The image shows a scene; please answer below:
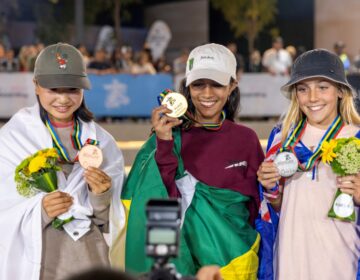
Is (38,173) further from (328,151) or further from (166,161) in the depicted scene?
(328,151)

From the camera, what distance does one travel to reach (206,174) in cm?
453

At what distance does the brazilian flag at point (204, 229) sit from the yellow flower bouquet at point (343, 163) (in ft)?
1.63

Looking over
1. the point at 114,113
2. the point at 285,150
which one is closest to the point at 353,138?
the point at 285,150

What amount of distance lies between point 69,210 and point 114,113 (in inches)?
590

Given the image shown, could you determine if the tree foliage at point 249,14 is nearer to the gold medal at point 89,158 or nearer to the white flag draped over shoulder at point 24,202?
the white flag draped over shoulder at point 24,202

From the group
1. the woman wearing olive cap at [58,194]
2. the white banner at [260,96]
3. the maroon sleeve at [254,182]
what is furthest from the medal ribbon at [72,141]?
the white banner at [260,96]

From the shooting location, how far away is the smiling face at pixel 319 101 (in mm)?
4492

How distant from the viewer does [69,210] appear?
434 centimetres

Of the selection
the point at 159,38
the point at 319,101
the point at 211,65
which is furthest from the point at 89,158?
the point at 159,38

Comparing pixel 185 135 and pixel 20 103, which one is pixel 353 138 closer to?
pixel 185 135

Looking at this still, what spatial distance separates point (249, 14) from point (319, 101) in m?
32.4

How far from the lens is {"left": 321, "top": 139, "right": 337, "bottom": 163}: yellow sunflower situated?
13.9ft

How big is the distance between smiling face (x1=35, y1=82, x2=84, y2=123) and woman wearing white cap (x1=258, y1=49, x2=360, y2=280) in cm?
107

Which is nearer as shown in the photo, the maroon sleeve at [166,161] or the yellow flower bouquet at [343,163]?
the yellow flower bouquet at [343,163]
